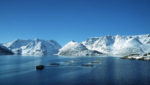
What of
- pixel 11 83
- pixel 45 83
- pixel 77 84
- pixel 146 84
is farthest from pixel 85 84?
pixel 11 83

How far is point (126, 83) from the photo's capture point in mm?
63344

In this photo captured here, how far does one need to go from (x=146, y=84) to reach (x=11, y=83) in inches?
2072

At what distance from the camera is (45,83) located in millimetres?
64125

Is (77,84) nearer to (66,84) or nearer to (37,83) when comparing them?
(66,84)

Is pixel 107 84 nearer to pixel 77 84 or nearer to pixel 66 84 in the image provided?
pixel 77 84

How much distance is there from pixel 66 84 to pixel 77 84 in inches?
165

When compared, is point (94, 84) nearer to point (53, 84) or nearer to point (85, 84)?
point (85, 84)

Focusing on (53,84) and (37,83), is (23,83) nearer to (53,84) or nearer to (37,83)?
(37,83)

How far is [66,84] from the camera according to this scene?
6166 centimetres


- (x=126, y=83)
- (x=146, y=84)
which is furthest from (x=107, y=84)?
(x=146, y=84)

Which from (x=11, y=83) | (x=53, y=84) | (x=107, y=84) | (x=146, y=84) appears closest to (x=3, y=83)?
(x=11, y=83)

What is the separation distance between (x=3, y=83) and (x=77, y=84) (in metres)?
29.3

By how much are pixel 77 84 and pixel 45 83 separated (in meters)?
12.9

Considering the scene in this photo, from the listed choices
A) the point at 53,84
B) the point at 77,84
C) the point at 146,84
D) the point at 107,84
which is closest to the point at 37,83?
the point at 53,84
